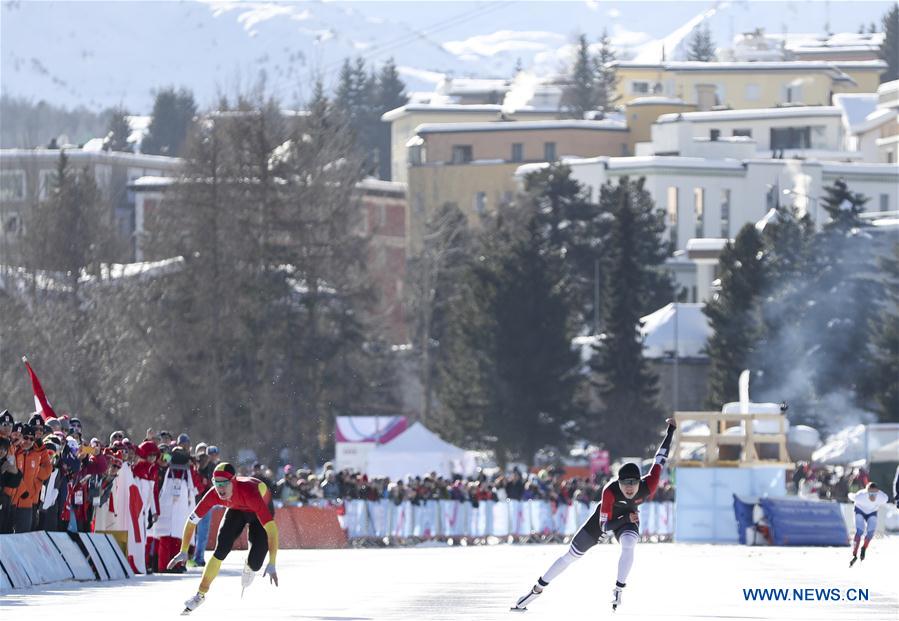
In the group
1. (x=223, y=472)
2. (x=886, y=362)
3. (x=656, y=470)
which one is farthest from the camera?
(x=886, y=362)

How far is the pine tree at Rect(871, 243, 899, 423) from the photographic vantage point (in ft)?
290

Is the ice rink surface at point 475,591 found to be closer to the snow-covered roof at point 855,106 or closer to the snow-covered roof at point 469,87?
the snow-covered roof at point 855,106

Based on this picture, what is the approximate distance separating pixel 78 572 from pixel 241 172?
54757mm

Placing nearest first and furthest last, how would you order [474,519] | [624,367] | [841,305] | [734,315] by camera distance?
[474,519] → [841,305] → [624,367] → [734,315]

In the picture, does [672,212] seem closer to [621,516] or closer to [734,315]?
[734,315]

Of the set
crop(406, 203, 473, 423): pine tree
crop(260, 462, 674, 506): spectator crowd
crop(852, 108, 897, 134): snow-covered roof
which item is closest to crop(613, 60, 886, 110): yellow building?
crop(852, 108, 897, 134): snow-covered roof

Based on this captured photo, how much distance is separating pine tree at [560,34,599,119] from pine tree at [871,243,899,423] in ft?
278

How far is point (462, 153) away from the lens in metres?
147

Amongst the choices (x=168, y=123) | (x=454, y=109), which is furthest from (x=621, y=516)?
(x=168, y=123)

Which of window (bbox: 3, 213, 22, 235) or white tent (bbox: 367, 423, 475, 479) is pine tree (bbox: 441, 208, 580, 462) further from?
white tent (bbox: 367, 423, 475, 479)

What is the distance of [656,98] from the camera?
160 metres

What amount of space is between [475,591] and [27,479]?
499cm

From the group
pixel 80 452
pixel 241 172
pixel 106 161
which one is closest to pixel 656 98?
pixel 106 161

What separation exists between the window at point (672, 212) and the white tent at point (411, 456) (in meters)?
73.2
